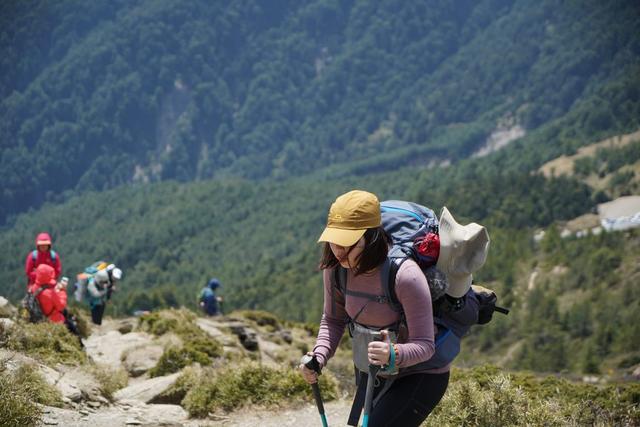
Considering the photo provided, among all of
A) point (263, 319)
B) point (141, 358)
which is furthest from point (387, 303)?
point (263, 319)

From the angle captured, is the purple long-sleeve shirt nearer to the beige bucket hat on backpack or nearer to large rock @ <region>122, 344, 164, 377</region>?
the beige bucket hat on backpack

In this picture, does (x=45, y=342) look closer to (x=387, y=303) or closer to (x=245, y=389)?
(x=245, y=389)

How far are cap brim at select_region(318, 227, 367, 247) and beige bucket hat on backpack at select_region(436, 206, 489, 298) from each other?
1.69 ft

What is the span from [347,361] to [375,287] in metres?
13.1

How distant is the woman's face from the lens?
4.95 metres

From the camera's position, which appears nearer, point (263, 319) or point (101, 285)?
point (101, 285)

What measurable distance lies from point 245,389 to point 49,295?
4461mm

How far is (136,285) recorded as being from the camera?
175 metres

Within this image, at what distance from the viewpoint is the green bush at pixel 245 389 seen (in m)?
9.87

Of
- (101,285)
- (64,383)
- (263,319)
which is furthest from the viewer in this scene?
(263,319)

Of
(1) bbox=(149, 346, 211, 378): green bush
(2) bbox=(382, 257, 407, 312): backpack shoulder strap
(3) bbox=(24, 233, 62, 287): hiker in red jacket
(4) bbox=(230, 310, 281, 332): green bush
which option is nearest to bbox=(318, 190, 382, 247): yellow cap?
(2) bbox=(382, 257, 407, 312): backpack shoulder strap

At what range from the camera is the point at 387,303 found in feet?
16.5

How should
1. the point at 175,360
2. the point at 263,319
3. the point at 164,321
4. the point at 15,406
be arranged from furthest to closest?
the point at 263,319, the point at 164,321, the point at 175,360, the point at 15,406

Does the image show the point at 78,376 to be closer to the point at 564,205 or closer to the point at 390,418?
the point at 390,418
